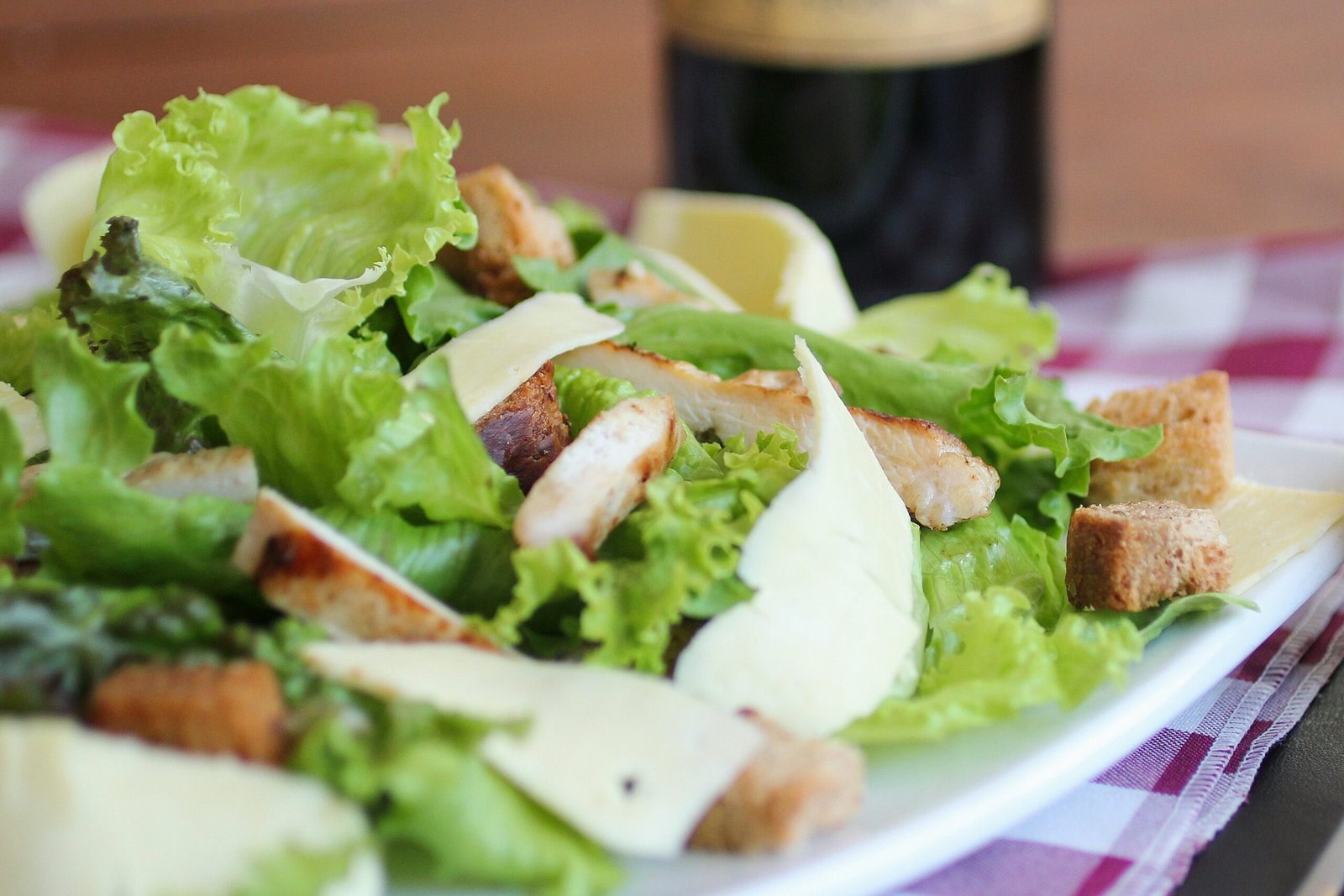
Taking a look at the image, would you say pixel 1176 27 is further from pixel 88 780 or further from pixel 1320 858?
pixel 88 780

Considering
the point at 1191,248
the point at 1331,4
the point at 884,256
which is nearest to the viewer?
the point at 884,256

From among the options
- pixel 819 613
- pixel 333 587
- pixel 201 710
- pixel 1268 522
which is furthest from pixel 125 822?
pixel 1268 522

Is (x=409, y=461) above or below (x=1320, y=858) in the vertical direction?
above

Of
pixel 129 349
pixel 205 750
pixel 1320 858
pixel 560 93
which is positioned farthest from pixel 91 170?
pixel 560 93

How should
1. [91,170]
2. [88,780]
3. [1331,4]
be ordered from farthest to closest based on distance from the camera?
[1331,4] → [91,170] → [88,780]

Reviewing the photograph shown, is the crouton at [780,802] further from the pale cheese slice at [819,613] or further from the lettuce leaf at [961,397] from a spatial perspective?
the lettuce leaf at [961,397]

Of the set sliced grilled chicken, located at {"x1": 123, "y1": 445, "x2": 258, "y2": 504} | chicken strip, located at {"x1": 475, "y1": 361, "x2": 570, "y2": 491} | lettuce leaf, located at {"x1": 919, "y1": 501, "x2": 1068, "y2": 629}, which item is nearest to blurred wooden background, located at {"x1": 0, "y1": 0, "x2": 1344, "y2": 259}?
lettuce leaf, located at {"x1": 919, "y1": 501, "x2": 1068, "y2": 629}
